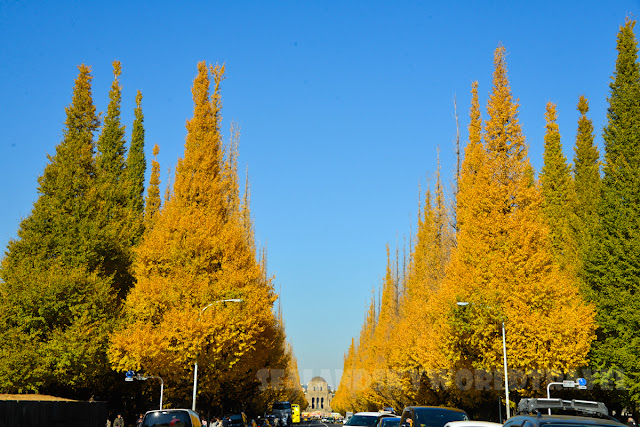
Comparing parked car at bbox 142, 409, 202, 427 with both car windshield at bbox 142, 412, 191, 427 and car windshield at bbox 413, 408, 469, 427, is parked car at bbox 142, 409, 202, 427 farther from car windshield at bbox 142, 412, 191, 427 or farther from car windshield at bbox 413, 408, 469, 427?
car windshield at bbox 413, 408, 469, 427

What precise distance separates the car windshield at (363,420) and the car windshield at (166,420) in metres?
9.92

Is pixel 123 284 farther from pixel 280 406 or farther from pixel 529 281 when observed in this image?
pixel 280 406

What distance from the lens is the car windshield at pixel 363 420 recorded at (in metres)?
25.9

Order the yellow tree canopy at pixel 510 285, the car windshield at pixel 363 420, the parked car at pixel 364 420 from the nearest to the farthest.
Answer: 1. the parked car at pixel 364 420
2. the car windshield at pixel 363 420
3. the yellow tree canopy at pixel 510 285

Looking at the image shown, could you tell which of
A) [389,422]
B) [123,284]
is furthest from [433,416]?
[123,284]

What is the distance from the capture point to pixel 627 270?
33812mm

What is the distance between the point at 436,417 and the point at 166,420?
722 cm

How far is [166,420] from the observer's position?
1770 centimetres

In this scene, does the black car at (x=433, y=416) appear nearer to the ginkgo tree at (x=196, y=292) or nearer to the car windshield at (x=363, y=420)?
the car windshield at (x=363, y=420)

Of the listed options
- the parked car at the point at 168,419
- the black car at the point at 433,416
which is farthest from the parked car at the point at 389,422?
the parked car at the point at 168,419

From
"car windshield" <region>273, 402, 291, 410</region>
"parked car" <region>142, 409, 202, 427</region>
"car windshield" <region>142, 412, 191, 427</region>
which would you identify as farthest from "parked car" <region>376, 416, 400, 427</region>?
"car windshield" <region>273, 402, 291, 410</region>

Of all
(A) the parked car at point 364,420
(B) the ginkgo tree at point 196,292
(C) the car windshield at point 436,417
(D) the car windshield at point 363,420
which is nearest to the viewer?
(C) the car windshield at point 436,417

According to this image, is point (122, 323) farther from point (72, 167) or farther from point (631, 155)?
point (631, 155)

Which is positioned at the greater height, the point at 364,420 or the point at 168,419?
the point at 168,419
